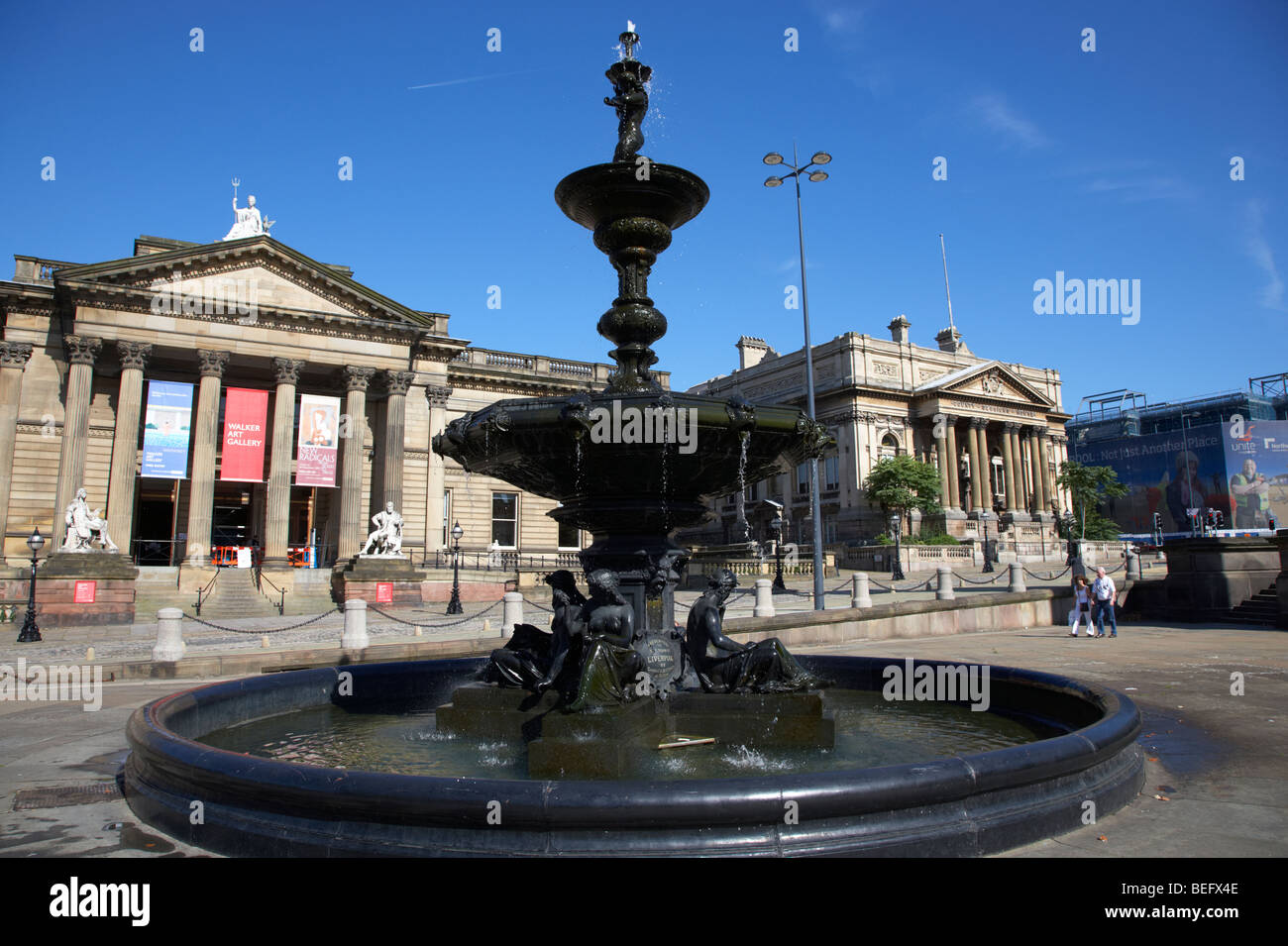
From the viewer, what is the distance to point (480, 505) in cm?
4575

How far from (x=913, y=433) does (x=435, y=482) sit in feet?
143

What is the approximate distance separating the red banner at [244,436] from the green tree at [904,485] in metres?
42.9

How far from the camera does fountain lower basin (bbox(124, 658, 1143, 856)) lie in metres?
3.46

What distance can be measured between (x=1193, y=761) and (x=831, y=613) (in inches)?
458

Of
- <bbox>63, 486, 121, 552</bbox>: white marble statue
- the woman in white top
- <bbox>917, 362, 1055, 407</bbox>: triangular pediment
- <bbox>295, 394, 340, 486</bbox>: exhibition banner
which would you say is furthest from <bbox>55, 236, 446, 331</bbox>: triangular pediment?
<bbox>917, 362, 1055, 407</bbox>: triangular pediment

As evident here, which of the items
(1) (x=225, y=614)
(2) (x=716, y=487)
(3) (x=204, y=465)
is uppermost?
(3) (x=204, y=465)

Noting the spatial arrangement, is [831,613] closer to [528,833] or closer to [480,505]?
[528,833]

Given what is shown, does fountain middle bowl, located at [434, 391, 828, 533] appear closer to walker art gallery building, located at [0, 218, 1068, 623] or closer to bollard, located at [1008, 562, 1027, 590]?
bollard, located at [1008, 562, 1027, 590]

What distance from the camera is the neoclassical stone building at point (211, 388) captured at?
108 feet

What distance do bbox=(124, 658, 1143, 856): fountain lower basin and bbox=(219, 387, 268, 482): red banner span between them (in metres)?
32.4

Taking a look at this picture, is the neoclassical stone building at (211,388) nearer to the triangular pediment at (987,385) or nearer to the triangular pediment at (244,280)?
the triangular pediment at (244,280)

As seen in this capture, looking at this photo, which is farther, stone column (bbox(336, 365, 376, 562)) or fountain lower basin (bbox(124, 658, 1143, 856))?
stone column (bbox(336, 365, 376, 562))

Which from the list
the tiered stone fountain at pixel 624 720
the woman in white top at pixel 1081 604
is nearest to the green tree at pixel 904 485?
the woman in white top at pixel 1081 604
